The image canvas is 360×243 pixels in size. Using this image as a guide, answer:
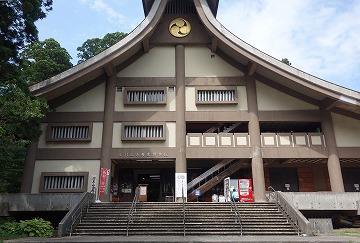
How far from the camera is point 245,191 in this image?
17922mm

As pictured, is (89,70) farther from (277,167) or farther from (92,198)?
(277,167)

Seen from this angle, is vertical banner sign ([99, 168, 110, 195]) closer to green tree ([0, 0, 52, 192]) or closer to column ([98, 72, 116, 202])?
column ([98, 72, 116, 202])

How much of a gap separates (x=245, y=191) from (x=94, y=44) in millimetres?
26370

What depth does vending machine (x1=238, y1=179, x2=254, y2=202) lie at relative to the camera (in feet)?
58.6

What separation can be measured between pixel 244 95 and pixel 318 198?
814 centimetres

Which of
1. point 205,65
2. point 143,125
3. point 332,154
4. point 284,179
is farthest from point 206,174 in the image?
point 332,154

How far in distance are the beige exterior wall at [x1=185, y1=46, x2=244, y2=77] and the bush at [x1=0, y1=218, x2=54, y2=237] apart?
13282 mm

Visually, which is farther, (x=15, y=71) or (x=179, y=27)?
(x=179, y=27)

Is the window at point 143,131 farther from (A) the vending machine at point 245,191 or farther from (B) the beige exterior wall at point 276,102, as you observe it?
(B) the beige exterior wall at point 276,102

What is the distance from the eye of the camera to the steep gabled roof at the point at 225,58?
18531 millimetres

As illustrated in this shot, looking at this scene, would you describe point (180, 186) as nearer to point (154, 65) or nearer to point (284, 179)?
point (284, 179)

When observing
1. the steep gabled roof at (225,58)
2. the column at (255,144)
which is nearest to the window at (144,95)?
the steep gabled roof at (225,58)

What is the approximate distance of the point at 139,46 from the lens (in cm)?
2155

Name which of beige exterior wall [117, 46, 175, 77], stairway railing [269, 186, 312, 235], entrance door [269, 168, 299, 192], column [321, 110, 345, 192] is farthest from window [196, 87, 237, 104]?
stairway railing [269, 186, 312, 235]
